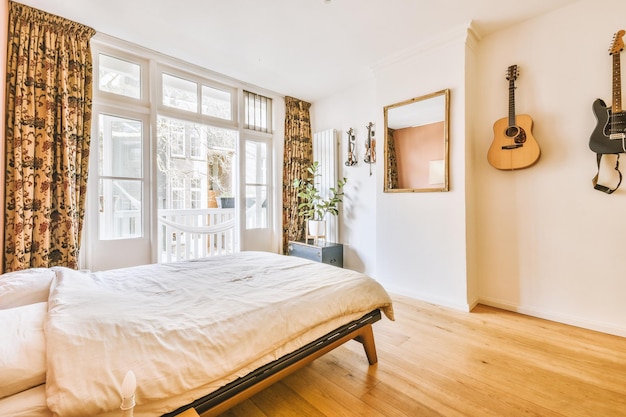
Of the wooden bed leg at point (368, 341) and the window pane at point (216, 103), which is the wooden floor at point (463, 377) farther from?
the window pane at point (216, 103)

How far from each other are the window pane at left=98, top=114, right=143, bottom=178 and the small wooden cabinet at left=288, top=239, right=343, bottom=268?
2.17 m

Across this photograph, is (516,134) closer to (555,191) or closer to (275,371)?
(555,191)

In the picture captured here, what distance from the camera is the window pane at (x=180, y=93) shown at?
334 centimetres

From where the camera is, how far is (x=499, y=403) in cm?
148

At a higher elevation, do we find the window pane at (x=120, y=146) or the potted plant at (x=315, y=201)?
the window pane at (x=120, y=146)

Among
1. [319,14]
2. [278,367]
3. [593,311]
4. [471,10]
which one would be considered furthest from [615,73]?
[278,367]

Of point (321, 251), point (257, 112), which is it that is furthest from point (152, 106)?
point (321, 251)

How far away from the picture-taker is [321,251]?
3703 mm

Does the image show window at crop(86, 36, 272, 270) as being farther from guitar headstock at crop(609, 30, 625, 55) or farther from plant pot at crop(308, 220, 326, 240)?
guitar headstock at crop(609, 30, 625, 55)

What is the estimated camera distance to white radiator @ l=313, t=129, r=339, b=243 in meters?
4.21

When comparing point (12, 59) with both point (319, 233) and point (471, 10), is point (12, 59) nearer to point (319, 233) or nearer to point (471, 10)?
point (319, 233)

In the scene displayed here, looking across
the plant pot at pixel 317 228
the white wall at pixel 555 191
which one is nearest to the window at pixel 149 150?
the plant pot at pixel 317 228

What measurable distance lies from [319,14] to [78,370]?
286cm

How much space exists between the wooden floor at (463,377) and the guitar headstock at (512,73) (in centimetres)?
227
